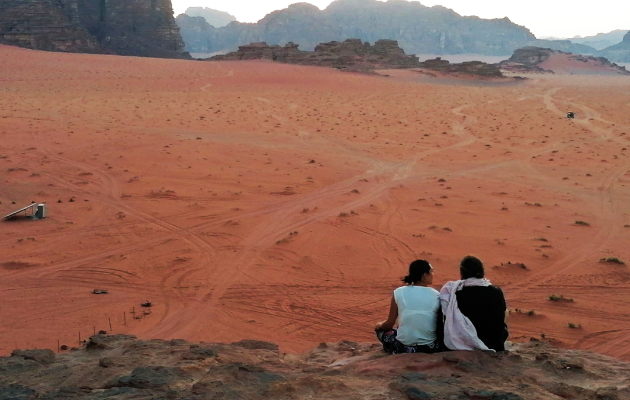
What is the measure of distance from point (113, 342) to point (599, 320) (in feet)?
19.7

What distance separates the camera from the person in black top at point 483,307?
4531mm

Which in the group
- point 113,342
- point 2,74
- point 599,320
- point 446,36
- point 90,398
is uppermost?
point 446,36

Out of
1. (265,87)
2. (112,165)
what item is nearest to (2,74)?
(265,87)

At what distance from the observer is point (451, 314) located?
4.60m

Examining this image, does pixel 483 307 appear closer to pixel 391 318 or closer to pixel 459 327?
pixel 459 327

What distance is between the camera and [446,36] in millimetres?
154625

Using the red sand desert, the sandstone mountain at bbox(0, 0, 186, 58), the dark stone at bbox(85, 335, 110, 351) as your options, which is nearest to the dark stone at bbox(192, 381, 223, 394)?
the dark stone at bbox(85, 335, 110, 351)

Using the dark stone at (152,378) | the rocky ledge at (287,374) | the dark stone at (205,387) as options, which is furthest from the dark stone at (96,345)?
the dark stone at (205,387)

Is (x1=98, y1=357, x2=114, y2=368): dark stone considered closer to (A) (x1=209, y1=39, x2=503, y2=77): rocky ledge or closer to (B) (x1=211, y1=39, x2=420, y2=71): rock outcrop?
(A) (x1=209, y1=39, x2=503, y2=77): rocky ledge

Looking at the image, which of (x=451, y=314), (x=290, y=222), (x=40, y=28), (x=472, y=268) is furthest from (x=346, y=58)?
(x=451, y=314)

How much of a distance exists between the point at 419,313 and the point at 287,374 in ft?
4.13

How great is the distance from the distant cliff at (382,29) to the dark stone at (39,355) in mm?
135910

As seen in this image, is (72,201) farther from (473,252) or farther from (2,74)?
(2,74)

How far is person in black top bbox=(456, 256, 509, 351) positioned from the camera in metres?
4.53
